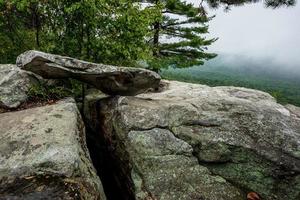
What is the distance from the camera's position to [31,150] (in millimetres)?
6934

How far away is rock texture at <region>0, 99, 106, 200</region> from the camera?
6121 millimetres

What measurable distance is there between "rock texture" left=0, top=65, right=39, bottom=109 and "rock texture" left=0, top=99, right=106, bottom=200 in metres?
0.95

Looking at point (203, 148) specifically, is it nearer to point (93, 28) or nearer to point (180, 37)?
point (93, 28)

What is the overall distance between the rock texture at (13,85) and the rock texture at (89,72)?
0.35 metres

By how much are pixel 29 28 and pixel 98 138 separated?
6272 millimetres

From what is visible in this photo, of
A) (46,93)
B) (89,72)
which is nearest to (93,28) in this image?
(89,72)

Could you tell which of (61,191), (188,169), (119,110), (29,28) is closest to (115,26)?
(119,110)

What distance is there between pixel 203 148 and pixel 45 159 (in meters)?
3.56

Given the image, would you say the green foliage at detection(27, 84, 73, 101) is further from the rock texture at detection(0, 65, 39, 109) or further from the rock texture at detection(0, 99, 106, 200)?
the rock texture at detection(0, 99, 106, 200)

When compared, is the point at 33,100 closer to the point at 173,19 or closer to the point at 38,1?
the point at 38,1

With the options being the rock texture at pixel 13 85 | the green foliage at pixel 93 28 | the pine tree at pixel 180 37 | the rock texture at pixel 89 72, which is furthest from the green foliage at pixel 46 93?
the pine tree at pixel 180 37

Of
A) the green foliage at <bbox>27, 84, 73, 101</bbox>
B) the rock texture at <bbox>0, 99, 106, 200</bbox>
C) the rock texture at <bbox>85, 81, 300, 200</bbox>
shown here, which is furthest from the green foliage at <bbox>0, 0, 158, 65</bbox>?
the rock texture at <bbox>0, 99, 106, 200</bbox>

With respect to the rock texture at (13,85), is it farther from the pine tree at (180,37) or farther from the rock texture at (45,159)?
the pine tree at (180,37)

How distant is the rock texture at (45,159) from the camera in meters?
6.12
